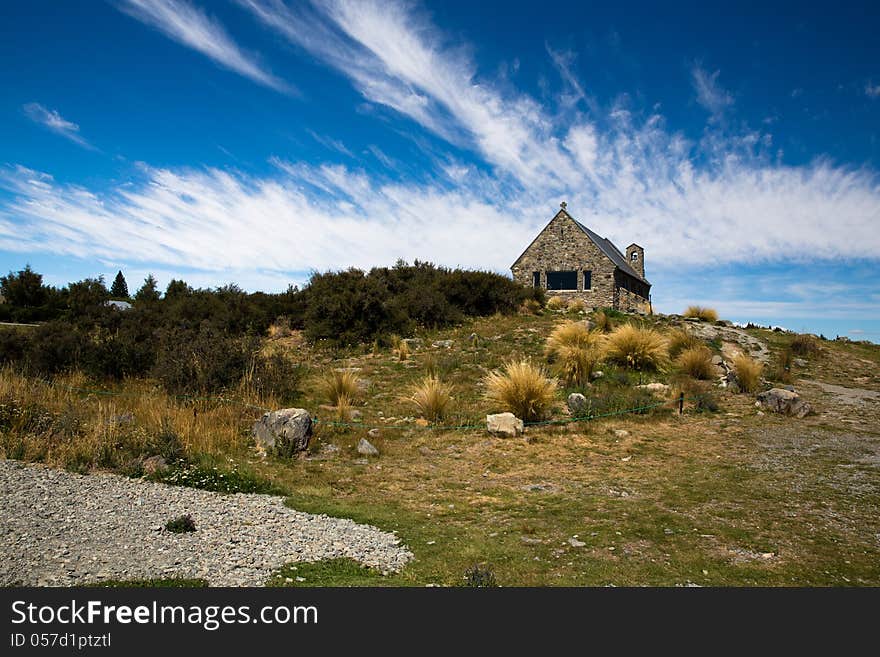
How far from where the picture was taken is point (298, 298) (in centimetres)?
1897

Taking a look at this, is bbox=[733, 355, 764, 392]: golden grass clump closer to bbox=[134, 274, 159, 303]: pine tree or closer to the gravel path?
the gravel path

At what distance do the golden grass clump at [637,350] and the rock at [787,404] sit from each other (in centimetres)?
280

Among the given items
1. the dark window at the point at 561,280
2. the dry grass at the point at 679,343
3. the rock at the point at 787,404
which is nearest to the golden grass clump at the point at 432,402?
the rock at the point at 787,404

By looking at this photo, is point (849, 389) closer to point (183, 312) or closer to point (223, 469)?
point (223, 469)

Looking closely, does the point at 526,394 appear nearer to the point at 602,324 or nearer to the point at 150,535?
the point at 150,535

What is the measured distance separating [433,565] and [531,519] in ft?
4.96

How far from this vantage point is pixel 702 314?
23.6 meters

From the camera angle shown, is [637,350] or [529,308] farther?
[529,308]

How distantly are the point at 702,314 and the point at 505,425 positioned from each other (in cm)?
1918

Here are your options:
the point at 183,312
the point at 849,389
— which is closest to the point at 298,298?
the point at 183,312

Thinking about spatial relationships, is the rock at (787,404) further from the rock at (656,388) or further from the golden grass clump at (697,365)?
the golden grass clump at (697,365)

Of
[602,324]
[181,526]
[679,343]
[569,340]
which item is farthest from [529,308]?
[181,526]

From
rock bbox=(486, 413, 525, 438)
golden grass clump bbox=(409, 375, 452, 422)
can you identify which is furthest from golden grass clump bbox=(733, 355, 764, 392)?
golden grass clump bbox=(409, 375, 452, 422)

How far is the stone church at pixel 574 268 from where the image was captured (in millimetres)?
28453
